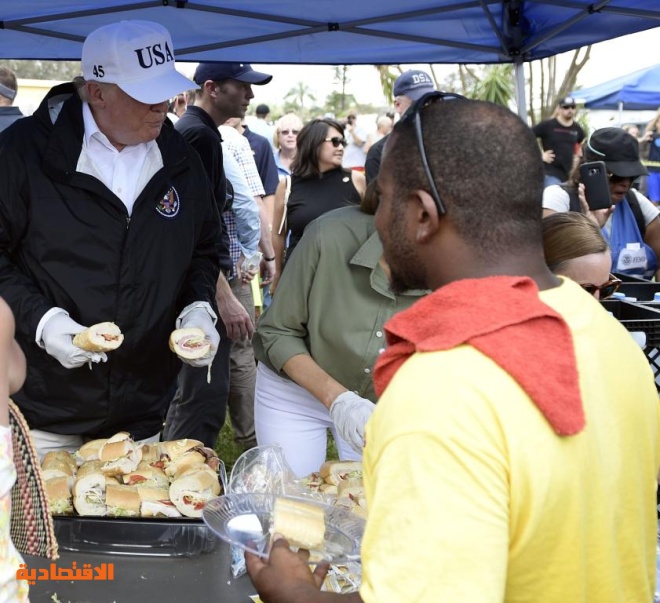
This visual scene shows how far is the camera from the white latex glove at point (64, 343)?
8.00ft

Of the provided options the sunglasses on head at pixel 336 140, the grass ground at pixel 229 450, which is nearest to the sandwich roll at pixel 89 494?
the grass ground at pixel 229 450

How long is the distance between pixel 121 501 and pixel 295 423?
0.81 metres

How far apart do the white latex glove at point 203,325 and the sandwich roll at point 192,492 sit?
524mm

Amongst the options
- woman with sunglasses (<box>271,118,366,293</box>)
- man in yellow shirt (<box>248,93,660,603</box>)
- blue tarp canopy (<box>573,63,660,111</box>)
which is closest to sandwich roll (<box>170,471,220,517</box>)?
man in yellow shirt (<box>248,93,660,603</box>)

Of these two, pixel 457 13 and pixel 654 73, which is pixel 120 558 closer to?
pixel 457 13

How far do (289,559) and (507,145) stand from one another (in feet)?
2.25

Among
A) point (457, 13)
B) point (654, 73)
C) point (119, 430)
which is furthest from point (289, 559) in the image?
point (654, 73)

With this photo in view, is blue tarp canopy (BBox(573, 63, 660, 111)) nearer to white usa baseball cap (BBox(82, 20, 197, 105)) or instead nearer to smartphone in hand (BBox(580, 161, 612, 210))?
smartphone in hand (BBox(580, 161, 612, 210))

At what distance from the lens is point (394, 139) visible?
119 centimetres

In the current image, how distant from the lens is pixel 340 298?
99.0 inches

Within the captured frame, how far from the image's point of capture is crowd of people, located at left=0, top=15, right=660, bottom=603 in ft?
3.17

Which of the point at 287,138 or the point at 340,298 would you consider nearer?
the point at 340,298

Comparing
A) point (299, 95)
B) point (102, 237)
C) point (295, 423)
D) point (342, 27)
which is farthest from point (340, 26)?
point (299, 95)

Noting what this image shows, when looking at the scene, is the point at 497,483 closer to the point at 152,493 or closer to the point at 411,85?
the point at 152,493
